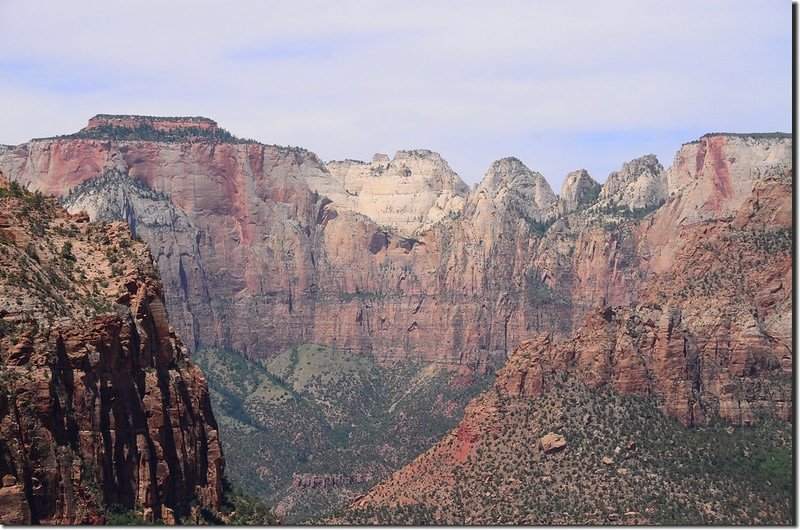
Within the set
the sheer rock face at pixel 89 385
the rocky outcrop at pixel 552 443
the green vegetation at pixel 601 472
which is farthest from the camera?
the rocky outcrop at pixel 552 443

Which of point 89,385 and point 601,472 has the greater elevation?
point 89,385

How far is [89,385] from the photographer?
372 ft

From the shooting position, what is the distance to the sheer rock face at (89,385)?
108m

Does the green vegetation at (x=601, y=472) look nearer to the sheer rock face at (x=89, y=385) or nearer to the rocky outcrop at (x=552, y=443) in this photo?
the rocky outcrop at (x=552, y=443)

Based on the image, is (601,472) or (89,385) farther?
(601,472)

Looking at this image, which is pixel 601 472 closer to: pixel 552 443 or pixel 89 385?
pixel 552 443

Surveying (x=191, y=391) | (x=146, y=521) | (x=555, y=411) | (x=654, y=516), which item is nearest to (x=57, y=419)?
(x=146, y=521)

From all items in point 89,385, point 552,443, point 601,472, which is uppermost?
point 89,385

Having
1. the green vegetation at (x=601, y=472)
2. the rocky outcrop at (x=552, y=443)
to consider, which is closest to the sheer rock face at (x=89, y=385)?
the green vegetation at (x=601, y=472)

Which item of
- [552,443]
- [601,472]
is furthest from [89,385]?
[552,443]

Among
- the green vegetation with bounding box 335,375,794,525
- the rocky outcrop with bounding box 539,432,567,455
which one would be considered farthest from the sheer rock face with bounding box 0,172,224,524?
the rocky outcrop with bounding box 539,432,567,455

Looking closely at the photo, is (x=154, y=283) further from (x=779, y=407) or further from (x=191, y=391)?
(x=779, y=407)

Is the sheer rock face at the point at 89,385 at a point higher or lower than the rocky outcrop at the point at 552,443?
higher

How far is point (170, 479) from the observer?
400 ft
